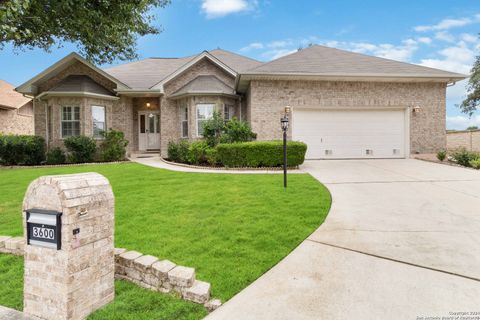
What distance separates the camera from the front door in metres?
16.4

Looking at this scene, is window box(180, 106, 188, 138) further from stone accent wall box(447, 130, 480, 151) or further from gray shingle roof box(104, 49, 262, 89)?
stone accent wall box(447, 130, 480, 151)

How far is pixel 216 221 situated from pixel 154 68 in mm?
16353

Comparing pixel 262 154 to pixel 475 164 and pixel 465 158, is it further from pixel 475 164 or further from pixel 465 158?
pixel 465 158

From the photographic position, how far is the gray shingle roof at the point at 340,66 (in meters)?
12.3

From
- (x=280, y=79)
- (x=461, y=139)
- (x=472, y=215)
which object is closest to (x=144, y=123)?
(x=280, y=79)

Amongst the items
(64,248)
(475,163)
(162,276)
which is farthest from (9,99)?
(475,163)

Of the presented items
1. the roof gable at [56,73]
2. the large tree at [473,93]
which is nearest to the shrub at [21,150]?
the roof gable at [56,73]

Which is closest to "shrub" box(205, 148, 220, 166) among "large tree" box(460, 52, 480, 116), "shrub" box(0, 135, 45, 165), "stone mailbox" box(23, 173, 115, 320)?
"stone mailbox" box(23, 173, 115, 320)

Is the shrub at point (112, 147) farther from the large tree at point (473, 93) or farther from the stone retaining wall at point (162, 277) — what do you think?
the large tree at point (473, 93)

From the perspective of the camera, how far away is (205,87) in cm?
1404

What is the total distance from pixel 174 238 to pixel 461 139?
66.7 feet

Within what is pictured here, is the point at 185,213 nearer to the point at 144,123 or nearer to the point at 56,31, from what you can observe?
the point at 56,31

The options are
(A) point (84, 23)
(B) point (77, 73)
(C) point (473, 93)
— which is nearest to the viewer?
(A) point (84, 23)

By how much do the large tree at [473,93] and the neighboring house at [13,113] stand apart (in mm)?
35076
